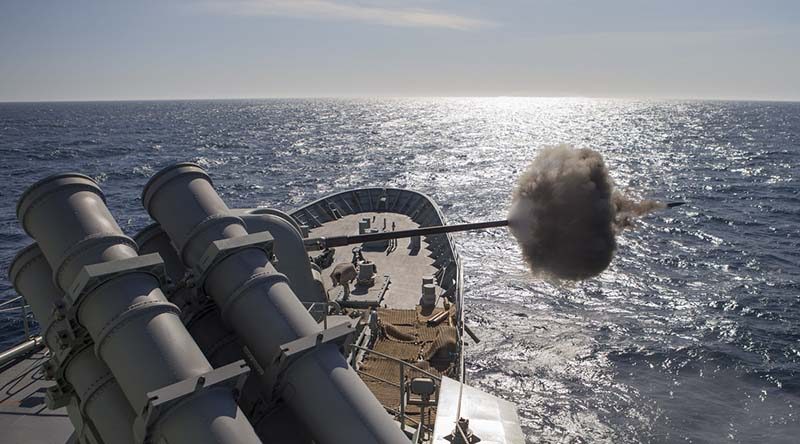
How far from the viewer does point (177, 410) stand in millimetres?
6113

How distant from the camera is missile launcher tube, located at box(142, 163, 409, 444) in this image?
688 centimetres

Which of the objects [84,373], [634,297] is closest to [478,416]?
[84,373]

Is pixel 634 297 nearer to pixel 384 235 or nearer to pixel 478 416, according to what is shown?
pixel 384 235

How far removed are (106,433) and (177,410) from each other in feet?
5.53

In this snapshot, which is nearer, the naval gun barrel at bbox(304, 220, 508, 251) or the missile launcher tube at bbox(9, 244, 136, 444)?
the missile launcher tube at bbox(9, 244, 136, 444)

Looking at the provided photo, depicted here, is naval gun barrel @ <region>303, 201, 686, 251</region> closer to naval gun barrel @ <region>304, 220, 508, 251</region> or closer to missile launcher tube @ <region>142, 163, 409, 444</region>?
naval gun barrel @ <region>304, 220, 508, 251</region>

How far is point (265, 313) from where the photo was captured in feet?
25.2

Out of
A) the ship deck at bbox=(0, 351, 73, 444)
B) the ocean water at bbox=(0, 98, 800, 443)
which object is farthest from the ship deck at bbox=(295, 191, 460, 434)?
the ship deck at bbox=(0, 351, 73, 444)

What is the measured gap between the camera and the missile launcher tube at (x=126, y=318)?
614cm

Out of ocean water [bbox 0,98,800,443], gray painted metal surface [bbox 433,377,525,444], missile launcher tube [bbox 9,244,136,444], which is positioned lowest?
ocean water [bbox 0,98,800,443]

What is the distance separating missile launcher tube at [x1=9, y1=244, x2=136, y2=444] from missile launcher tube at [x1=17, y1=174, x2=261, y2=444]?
19.7 inches

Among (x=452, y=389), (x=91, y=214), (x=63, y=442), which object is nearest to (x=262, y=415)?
(x=452, y=389)

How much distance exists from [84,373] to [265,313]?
2517mm

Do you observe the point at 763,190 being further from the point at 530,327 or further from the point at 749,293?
the point at 530,327
